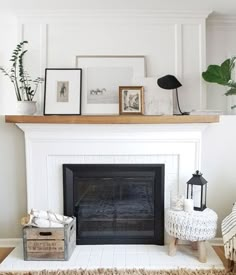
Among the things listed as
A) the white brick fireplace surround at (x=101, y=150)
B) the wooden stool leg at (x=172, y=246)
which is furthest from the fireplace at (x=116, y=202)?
the wooden stool leg at (x=172, y=246)

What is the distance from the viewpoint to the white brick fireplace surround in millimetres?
2840

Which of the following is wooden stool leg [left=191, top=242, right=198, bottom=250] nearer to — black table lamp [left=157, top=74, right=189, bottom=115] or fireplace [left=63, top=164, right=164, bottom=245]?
fireplace [left=63, top=164, right=164, bottom=245]

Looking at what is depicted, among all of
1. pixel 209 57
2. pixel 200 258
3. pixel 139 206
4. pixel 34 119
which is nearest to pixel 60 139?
pixel 34 119

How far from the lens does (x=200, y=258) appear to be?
254cm

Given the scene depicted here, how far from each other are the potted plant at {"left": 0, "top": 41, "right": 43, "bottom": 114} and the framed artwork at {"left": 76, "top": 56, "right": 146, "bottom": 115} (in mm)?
464

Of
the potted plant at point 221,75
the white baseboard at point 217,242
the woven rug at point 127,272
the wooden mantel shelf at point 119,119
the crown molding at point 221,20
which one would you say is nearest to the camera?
the woven rug at point 127,272

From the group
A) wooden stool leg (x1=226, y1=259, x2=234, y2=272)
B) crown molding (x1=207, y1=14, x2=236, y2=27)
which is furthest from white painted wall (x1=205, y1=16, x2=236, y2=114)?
wooden stool leg (x1=226, y1=259, x2=234, y2=272)

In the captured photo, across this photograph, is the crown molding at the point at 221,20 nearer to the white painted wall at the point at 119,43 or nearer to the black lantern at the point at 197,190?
the white painted wall at the point at 119,43

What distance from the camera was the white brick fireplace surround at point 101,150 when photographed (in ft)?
9.32

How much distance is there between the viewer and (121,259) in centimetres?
259

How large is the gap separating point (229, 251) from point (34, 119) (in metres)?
1.83

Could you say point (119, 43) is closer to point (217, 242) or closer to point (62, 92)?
point (62, 92)

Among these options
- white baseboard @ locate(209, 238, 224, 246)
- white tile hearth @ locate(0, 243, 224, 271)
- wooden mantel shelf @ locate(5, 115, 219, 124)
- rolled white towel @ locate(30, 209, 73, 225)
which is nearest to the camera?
white tile hearth @ locate(0, 243, 224, 271)

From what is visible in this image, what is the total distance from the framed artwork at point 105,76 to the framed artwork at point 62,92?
0.08 metres
